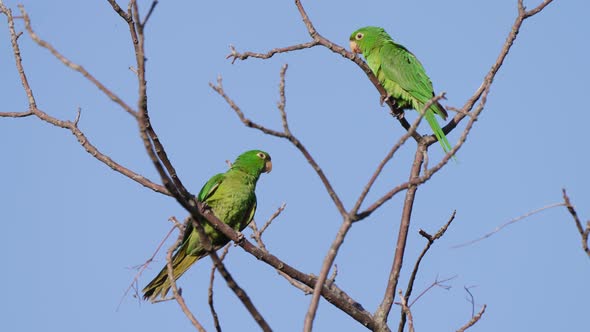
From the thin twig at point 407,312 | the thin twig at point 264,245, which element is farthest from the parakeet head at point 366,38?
the thin twig at point 407,312

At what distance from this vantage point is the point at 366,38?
7359 mm

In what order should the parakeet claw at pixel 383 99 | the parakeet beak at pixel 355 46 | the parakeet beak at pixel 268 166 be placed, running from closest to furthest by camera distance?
the parakeet claw at pixel 383 99, the parakeet beak at pixel 268 166, the parakeet beak at pixel 355 46

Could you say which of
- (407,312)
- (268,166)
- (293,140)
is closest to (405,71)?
(268,166)

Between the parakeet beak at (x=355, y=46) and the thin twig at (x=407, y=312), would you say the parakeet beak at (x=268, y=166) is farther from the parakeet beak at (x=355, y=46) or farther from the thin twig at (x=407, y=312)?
the thin twig at (x=407, y=312)

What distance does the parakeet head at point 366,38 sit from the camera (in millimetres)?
7270

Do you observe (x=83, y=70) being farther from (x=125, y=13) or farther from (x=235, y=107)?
(x=125, y=13)

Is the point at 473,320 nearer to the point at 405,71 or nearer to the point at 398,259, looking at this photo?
the point at 398,259

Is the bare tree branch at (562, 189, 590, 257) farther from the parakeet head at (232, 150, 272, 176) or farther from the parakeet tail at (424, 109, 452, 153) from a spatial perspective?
the parakeet head at (232, 150, 272, 176)

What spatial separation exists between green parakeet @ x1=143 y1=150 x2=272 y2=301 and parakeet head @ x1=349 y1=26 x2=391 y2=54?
1831mm

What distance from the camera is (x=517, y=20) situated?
166 inches

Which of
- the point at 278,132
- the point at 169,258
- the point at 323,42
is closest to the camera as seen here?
the point at 278,132

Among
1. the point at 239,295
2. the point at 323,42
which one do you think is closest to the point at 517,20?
the point at 323,42

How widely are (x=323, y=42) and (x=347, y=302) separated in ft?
5.50

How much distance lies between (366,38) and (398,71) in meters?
0.88
